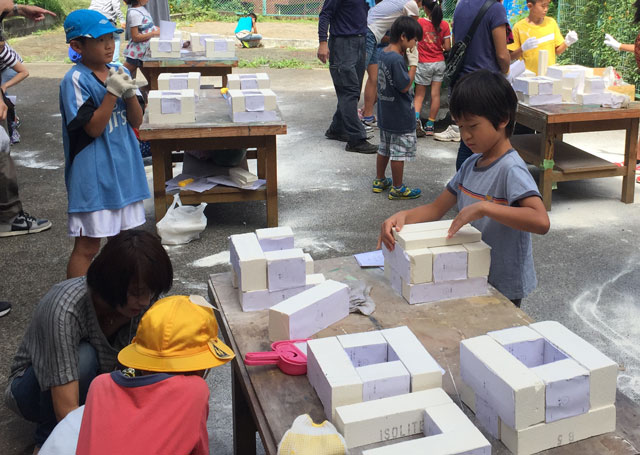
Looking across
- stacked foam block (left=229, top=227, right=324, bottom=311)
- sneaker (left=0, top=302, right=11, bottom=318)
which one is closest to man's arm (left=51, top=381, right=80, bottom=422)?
stacked foam block (left=229, top=227, right=324, bottom=311)

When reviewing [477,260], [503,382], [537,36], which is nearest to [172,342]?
[503,382]

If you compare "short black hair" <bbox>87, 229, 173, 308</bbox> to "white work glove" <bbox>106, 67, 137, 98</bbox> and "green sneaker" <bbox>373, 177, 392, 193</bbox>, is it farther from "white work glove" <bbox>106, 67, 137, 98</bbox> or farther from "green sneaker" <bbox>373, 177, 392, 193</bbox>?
"green sneaker" <bbox>373, 177, 392, 193</bbox>

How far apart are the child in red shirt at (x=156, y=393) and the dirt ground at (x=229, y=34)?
11899 mm

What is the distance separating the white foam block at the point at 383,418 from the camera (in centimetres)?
191

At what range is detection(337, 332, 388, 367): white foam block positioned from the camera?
2236mm

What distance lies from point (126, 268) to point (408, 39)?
14.6ft

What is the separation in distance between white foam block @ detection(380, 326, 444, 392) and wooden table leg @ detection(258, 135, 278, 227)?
3.61 metres

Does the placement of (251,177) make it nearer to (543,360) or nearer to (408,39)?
(408,39)

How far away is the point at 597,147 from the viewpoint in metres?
8.27

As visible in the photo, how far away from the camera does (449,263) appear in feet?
8.86

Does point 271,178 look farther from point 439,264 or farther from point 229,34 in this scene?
point 229,34

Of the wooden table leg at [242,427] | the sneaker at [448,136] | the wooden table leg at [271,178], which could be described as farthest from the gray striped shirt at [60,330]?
the sneaker at [448,136]

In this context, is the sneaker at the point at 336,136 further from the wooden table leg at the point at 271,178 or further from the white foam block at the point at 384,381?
the white foam block at the point at 384,381

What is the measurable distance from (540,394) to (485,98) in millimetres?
1331
